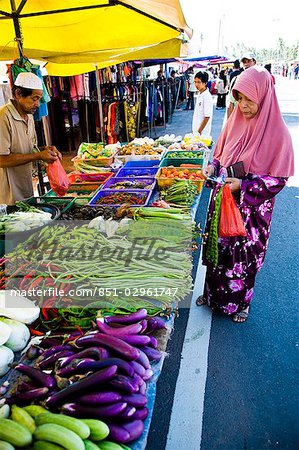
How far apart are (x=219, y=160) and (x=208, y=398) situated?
6.72 ft

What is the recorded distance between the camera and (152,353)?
165cm

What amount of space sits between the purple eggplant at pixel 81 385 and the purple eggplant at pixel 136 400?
105mm

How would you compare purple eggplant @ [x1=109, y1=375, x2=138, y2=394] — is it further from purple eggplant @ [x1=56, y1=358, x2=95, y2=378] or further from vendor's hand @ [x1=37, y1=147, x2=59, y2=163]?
vendor's hand @ [x1=37, y1=147, x2=59, y2=163]

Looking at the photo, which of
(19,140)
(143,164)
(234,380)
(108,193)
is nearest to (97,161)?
(143,164)

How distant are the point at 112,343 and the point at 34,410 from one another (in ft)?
1.34

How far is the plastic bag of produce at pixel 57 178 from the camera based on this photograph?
3.57 m

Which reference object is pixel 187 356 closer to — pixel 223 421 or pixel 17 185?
pixel 223 421

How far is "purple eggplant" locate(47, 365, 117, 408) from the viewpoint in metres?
1.33

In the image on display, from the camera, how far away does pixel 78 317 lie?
193cm

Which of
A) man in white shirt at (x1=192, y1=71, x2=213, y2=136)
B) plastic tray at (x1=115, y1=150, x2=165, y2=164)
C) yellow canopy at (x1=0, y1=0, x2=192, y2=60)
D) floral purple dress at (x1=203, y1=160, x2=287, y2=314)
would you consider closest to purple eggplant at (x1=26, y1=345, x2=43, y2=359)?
floral purple dress at (x1=203, y1=160, x2=287, y2=314)

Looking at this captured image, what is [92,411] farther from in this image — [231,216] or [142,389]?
[231,216]

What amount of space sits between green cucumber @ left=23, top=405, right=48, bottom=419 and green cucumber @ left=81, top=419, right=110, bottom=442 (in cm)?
20

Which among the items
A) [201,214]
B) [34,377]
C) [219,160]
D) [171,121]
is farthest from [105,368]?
[171,121]

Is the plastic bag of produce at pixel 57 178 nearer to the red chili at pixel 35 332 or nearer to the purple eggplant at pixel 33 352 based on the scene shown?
the red chili at pixel 35 332
